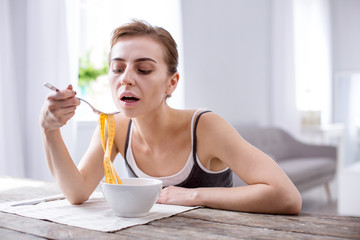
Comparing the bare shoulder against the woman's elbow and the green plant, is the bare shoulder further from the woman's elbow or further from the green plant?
the green plant

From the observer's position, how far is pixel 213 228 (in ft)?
2.97

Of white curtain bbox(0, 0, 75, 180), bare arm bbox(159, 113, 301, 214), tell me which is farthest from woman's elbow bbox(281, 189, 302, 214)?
white curtain bbox(0, 0, 75, 180)

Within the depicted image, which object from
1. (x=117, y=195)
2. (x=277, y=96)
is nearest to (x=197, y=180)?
(x=117, y=195)

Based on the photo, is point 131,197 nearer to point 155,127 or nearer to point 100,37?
point 155,127

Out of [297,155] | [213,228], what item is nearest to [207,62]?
[297,155]

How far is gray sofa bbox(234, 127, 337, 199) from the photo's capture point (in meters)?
4.15

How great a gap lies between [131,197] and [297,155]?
438 centimetres

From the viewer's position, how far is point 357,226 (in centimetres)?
92

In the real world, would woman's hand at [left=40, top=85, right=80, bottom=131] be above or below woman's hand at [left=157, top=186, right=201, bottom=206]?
above

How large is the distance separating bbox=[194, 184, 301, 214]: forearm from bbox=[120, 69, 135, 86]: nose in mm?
355

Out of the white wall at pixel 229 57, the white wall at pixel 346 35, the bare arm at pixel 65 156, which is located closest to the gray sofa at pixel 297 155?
the white wall at pixel 229 57

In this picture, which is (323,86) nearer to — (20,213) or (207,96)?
(207,96)

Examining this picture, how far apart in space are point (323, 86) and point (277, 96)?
1.69 meters

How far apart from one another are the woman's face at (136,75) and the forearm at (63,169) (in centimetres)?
20
